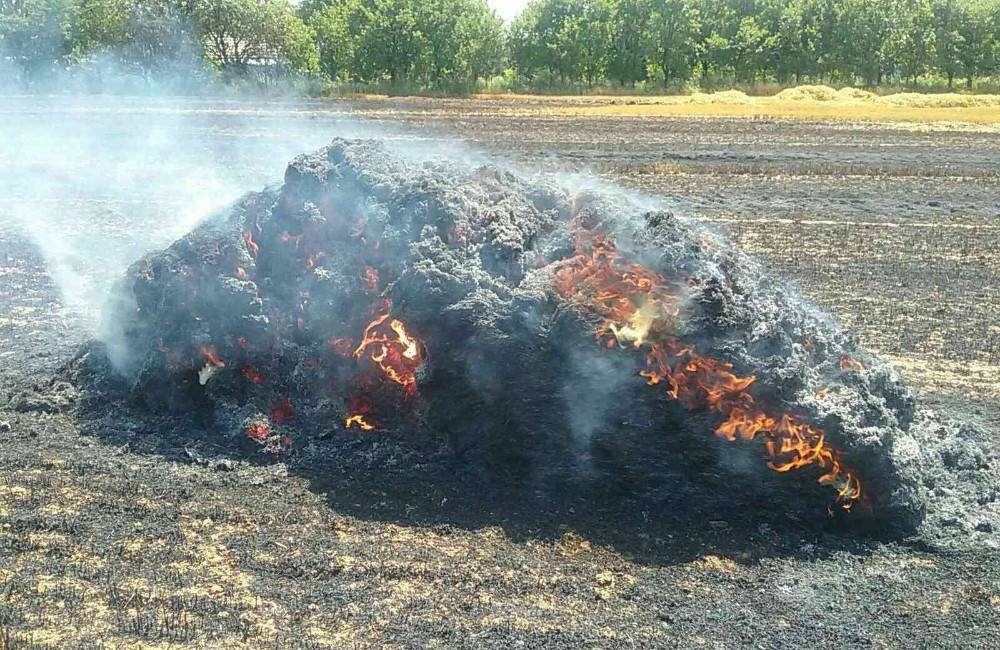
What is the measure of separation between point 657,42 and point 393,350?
8424 centimetres

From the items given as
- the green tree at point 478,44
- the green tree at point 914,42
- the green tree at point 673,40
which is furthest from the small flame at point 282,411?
the green tree at point 914,42

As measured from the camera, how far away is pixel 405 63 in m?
82.3

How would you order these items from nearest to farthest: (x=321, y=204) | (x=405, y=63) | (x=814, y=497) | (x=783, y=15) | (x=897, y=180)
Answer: (x=814, y=497) < (x=321, y=204) < (x=897, y=180) < (x=405, y=63) < (x=783, y=15)

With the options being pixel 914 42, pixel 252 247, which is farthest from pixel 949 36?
pixel 252 247

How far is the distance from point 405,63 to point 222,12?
44613 millimetres

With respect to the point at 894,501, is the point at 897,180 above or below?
above

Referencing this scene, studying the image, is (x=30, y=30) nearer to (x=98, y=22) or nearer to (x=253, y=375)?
(x=98, y=22)

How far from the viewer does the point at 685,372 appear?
939 centimetres

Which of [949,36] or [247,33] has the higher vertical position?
[949,36]

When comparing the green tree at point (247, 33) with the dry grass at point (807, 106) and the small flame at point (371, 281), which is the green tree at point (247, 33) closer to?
the dry grass at point (807, 106)

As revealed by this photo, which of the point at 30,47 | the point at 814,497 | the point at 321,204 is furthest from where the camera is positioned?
the point at 30,47

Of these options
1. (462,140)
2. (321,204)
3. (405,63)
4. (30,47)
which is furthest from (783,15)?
(321,204)

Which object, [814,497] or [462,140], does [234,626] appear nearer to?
[814,497]

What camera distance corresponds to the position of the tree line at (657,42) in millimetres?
81938
